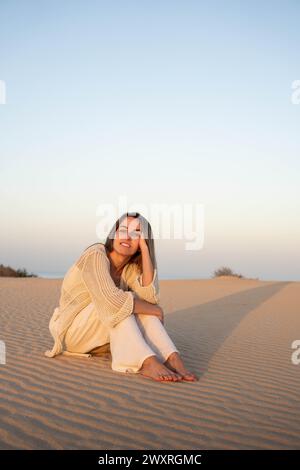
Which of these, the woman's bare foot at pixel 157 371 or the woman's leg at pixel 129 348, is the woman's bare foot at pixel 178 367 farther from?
the woman's leg at pixel 129 348

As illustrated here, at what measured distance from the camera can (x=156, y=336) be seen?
491cm

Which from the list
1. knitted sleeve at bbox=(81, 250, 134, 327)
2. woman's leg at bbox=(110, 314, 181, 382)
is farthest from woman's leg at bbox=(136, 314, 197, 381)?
knitted sleeve at bbox=(81, 250, 134, 327)

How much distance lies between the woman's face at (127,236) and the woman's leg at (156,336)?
706mm

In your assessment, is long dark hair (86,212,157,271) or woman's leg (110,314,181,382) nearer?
woman's leg (110,314,181,382)

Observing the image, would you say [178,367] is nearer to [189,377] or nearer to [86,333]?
[189,377]

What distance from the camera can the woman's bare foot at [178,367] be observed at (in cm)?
463

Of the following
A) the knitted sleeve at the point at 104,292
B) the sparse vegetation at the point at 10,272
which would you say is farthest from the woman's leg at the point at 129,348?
the sparse vegetation at the point at 10,272

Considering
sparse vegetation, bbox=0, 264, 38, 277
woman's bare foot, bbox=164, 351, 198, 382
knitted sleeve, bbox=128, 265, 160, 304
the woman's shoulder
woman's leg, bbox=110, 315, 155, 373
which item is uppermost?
the woman's shoulder

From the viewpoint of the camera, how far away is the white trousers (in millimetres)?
4637

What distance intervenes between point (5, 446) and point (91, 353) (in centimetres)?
270

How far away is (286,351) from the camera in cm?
679

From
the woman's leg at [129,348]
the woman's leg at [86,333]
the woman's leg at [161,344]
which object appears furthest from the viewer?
the woman's leg at [86,333]

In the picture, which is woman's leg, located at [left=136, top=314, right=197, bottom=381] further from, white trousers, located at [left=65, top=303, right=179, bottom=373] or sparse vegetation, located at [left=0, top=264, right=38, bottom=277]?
sparse vegetation, located at [left=0, top=264, right=38, bottom=277]
